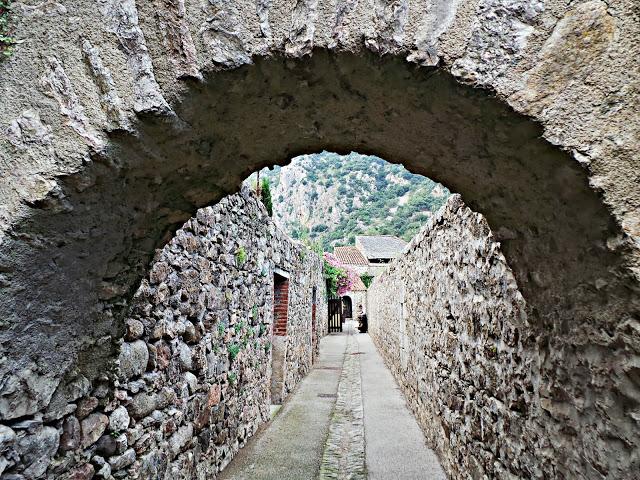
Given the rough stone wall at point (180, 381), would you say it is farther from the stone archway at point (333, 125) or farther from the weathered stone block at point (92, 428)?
the stone archway at point (333, 125)

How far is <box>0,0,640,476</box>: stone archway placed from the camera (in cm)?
98

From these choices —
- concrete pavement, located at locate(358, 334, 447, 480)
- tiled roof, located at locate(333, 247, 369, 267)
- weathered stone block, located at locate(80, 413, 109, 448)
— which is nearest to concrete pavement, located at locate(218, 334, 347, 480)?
concrete pavement, located at locate(358, 334, 447, 480)

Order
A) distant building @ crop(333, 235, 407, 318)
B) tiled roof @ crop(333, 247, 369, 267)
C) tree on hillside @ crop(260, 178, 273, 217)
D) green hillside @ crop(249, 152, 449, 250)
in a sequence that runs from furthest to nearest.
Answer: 1. green hillside @ crop(249, 152, 449, 250)
2. tiled roof @ crop(333, 247, 369, 267)
3. distant building @ crop(333, 235, 407, 318)
4. tree on hillside @ crop(260, 178, 273, 217)

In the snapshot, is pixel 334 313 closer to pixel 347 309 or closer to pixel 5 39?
pixel 347 309

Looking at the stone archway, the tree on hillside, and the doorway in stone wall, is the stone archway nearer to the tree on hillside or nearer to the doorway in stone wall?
the doorway in stone wall

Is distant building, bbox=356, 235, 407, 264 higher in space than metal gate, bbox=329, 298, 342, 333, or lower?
higher

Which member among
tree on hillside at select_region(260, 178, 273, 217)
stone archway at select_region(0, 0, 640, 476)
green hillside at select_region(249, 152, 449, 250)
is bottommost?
stone archway at select_region(0, 0, 640, 476)

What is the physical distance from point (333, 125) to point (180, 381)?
2183mm

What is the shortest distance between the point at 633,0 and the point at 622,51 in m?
0.13

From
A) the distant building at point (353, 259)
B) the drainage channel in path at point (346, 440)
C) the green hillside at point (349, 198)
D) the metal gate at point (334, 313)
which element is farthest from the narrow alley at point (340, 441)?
the green hillside at point (349, 198)

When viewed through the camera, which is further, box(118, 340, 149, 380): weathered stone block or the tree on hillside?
the tree on hillside

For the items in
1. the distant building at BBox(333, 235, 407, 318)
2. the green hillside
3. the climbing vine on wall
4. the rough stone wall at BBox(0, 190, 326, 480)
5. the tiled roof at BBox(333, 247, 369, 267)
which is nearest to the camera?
the climbing vine on wall

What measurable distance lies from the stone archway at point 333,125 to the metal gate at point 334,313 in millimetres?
19349

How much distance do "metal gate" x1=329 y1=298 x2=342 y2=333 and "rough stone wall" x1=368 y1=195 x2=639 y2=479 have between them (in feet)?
52.8
